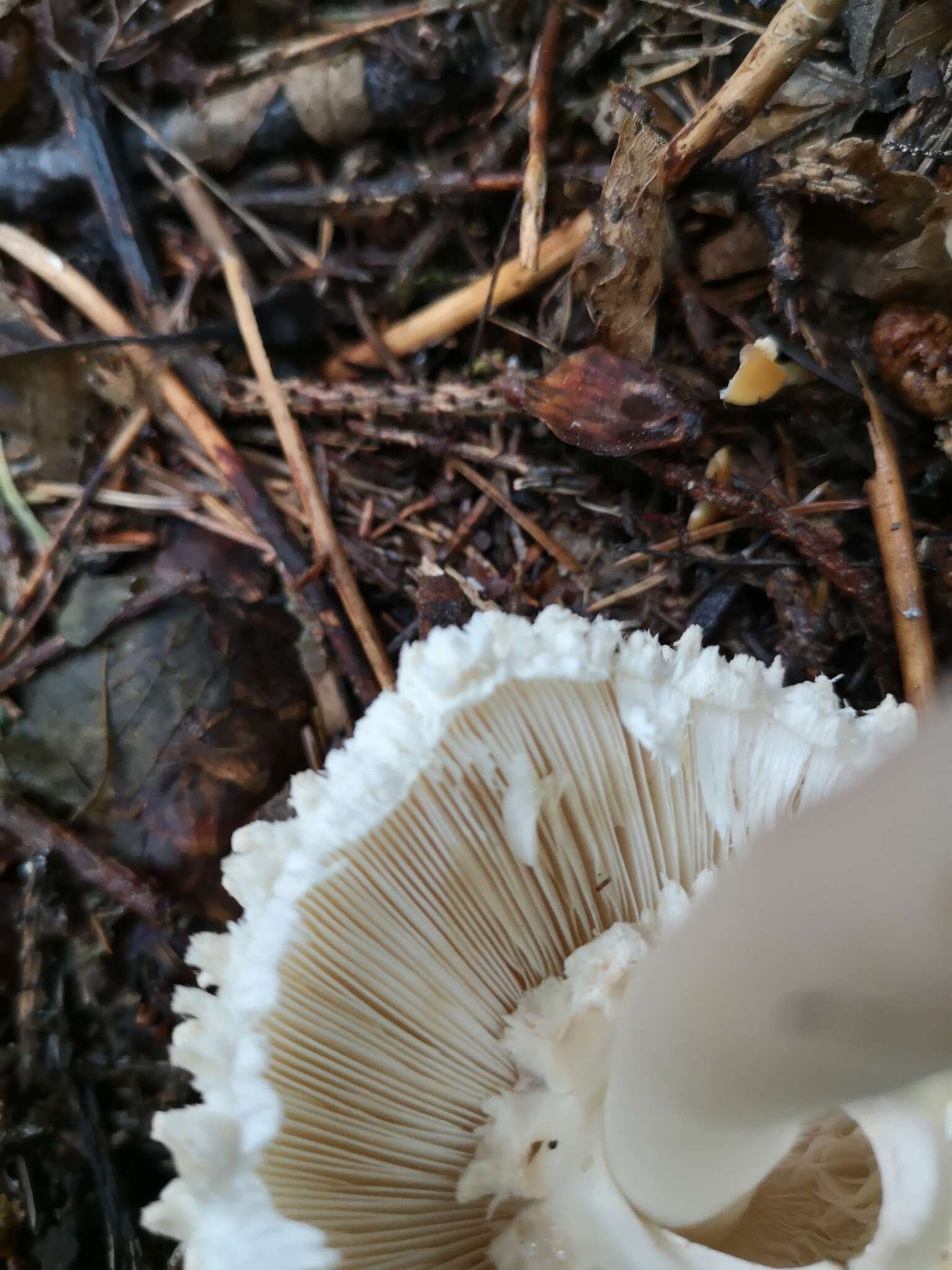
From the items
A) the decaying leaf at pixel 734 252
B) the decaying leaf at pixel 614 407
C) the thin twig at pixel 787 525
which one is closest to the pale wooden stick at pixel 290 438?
the decaying leaf at pixel 614 407

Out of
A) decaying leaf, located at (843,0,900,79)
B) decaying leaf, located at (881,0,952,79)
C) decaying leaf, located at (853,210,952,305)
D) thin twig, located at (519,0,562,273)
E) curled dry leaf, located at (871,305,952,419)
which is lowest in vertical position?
curled dry leaf, located at (871,305,952,419)

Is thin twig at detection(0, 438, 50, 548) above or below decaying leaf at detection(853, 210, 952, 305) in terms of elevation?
above

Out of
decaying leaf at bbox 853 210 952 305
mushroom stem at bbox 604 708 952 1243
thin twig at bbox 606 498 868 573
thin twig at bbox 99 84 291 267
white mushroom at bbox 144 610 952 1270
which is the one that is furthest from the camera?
thin twig at bbox 99 84 291 267

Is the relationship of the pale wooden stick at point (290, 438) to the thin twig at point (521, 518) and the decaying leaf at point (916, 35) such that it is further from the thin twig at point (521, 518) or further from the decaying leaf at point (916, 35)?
the decaying leaf at point (916, 35)

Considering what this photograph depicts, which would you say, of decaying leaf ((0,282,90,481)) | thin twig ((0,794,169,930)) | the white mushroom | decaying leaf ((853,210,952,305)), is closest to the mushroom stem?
the white mushroom

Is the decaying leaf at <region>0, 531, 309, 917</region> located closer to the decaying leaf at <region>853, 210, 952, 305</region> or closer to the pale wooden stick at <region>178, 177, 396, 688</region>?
the pale wooden stick at <region>178, 177, 396, 688</region>

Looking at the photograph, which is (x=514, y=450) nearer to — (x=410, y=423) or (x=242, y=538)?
(x=410, y=423)

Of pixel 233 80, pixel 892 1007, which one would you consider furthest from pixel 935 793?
pixel 233 80
